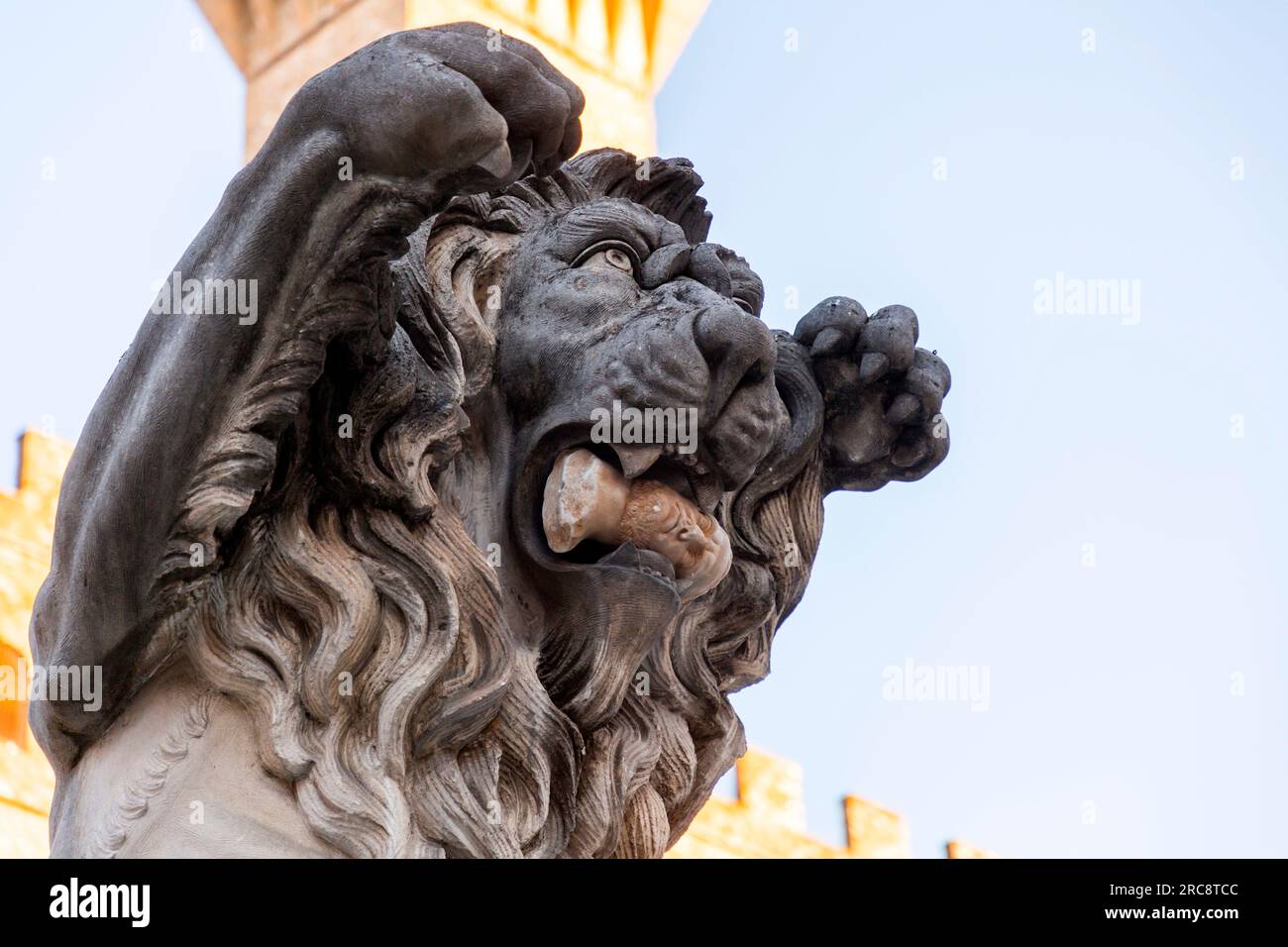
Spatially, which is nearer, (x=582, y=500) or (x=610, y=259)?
(x=582, y=500)

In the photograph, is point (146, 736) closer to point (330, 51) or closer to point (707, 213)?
point (707, 213)

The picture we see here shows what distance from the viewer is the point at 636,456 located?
3.57 m

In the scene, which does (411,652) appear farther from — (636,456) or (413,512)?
(636,456)

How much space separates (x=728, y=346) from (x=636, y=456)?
198 millimetres

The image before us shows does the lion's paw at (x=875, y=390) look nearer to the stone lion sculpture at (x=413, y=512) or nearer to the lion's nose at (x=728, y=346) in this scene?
the stone lion sculpture at (x=413, y=512)

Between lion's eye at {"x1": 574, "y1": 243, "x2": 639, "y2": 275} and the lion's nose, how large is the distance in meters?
0.26

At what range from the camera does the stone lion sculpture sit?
3285mm

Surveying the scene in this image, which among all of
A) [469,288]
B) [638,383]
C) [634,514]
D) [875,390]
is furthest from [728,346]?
[875,390]

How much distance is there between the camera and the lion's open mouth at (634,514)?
11.8 feet

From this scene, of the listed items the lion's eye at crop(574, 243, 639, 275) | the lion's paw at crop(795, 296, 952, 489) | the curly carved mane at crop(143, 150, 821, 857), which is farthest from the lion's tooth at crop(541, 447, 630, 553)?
the lion's paw at crop(795, 296, 952, 489)

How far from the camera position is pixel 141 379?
3.38 metres

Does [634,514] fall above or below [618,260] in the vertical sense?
below

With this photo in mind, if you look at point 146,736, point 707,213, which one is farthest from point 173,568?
point 707,213

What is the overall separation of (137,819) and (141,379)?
0.57 meters
